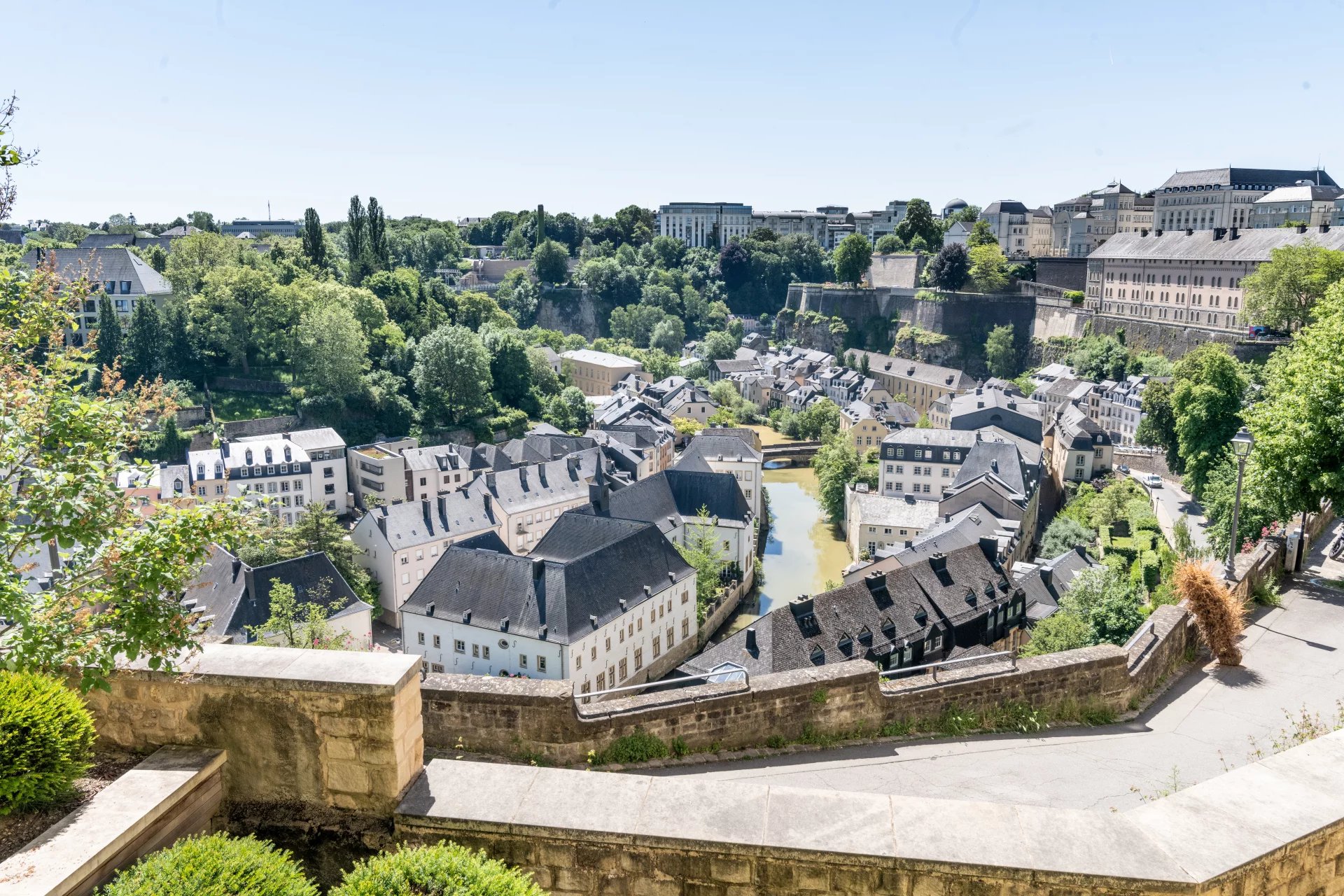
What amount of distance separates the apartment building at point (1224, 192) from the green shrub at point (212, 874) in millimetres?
89632

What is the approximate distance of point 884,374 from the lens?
7588 cm

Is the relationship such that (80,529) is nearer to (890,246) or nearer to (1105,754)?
(1105,754)

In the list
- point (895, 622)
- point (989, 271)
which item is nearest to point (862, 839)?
point (895, 622)

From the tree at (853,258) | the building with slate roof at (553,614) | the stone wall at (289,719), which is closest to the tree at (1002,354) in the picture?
the tree at (853,258)

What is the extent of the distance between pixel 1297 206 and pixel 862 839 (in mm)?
88191

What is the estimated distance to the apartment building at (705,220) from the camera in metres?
138

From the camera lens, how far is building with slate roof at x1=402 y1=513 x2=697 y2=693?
2516cm

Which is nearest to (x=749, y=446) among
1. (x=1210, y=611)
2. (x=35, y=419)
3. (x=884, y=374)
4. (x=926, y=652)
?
(x=926, y=652)

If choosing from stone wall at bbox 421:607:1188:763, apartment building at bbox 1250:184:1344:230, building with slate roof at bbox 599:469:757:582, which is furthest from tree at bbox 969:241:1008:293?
stone wall at bbox 421:607:1188:763

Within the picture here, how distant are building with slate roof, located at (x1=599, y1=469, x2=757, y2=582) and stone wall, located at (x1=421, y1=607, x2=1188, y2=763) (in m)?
27.8

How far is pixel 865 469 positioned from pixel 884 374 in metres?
29.9

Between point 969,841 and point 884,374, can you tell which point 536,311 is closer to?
point 884,374

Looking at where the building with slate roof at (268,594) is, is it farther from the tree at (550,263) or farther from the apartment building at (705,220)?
the apartment building at (705,220)

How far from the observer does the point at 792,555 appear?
138ft
